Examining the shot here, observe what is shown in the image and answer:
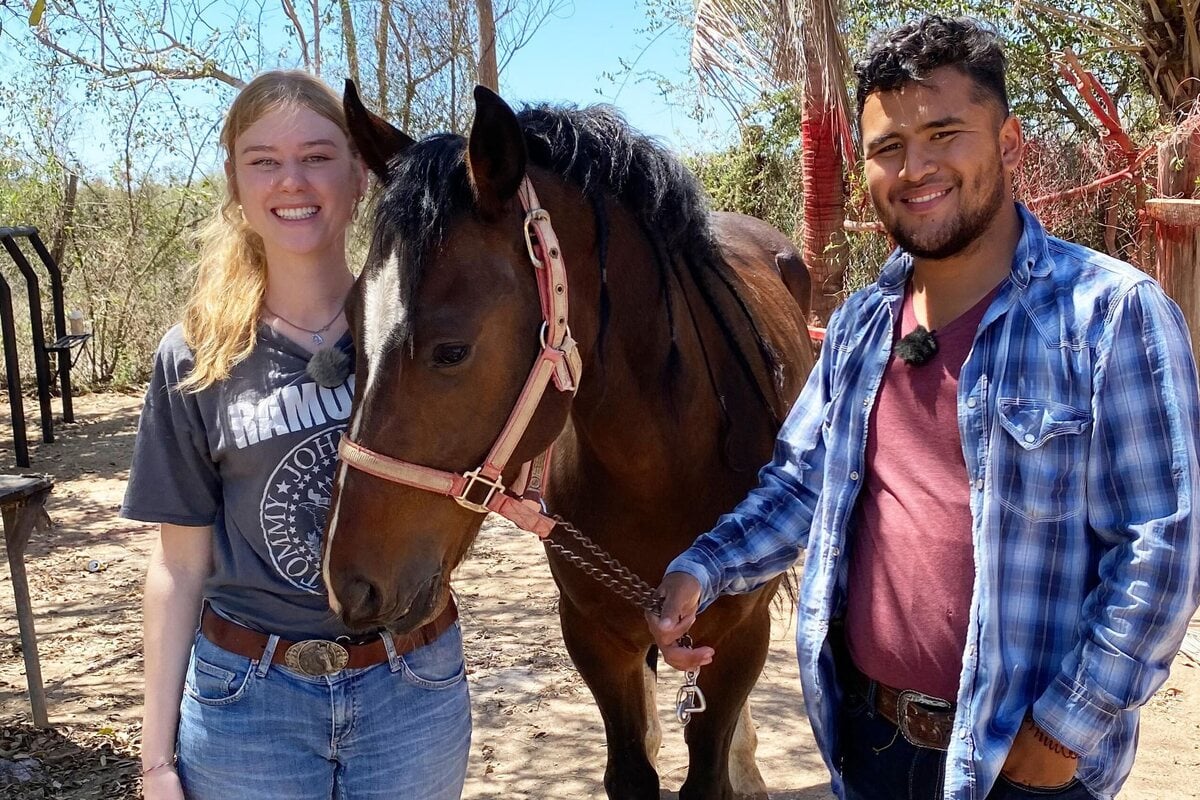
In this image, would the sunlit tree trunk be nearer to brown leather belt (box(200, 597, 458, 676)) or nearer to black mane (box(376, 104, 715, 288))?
black mane (box(376, 104, 715, 288))

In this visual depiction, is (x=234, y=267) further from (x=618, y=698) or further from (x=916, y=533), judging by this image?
(x=618, y=698)

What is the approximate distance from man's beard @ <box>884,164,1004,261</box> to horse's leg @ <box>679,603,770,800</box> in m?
1.39

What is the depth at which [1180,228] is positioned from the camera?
4.17m

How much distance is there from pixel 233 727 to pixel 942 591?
3.94 ft

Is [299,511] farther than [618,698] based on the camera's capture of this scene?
No

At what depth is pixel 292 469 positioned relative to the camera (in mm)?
1663

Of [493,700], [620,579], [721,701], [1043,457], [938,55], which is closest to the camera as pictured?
[1043,457]

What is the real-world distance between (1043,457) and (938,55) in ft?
2.04

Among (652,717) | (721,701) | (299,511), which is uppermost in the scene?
(299,511)

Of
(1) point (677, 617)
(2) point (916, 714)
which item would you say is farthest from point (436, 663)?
(2) point (916, 714)

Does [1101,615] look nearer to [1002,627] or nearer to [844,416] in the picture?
[1002,627]

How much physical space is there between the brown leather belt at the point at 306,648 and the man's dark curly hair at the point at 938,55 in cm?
119

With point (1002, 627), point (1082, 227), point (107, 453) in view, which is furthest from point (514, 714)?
point (107, 453)

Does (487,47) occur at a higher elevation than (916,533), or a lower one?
higher
